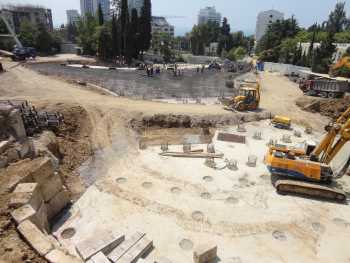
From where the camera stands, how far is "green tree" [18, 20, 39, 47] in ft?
154

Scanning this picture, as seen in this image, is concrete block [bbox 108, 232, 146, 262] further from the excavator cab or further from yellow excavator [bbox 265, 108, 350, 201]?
the excavator cab

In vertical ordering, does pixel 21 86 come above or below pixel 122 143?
above

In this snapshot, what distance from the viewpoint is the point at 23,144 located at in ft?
37.5

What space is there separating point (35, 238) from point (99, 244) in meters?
1.73

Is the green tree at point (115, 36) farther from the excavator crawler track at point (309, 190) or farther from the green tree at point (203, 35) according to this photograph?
the green tree at point (203, 35)

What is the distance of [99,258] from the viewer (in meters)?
7.19

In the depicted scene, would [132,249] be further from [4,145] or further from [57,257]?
[4,145]

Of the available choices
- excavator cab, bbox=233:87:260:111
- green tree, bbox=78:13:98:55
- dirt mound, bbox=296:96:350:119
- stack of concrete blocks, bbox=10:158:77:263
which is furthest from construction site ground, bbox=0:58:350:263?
green tree, bbox=78:13:98:55

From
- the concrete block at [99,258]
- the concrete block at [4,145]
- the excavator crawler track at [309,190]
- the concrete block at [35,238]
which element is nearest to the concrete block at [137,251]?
the concrete block at [99,258]

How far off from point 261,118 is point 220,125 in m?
3.58

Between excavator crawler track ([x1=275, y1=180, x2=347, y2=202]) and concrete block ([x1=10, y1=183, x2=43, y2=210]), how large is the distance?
30.0 ft

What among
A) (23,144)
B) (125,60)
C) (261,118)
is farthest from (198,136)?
(125,60)

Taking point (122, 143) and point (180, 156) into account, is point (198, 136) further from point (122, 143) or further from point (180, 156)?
point (122, 143)

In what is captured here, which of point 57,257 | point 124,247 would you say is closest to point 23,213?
point 57,257
